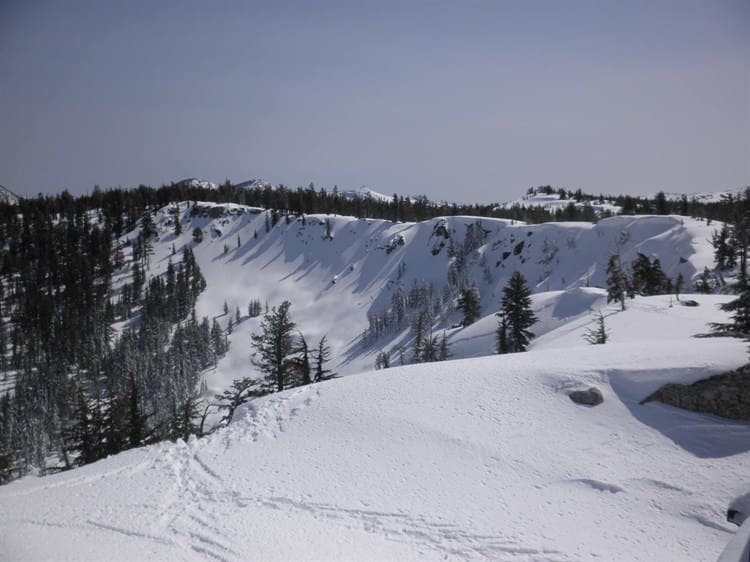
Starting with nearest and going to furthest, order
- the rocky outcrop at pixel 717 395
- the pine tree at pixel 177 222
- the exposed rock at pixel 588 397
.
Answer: the rocky outcrop at pixel 717 395
the exposed rock at pixel 588 397
the pine tree at pixel 177 222

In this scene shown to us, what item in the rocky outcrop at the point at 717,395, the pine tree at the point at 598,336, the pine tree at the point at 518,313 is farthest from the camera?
the pine tree at the point at 518,313

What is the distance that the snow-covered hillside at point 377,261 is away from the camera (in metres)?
82.1

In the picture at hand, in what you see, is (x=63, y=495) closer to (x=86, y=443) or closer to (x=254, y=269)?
(x=86, y=443)

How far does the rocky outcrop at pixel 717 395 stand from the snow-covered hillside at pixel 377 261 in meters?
32.7

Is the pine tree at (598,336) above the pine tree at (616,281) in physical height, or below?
below

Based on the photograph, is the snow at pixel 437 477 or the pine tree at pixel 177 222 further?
the pine tree at pixel 177 222

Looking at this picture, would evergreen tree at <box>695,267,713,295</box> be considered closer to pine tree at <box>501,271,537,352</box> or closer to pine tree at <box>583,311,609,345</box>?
pine tree at <box>583,311,609,345</box>

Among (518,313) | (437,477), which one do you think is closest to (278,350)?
(437,477)

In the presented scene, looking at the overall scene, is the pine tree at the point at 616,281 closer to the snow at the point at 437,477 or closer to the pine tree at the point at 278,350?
the snow at the point at 437,477

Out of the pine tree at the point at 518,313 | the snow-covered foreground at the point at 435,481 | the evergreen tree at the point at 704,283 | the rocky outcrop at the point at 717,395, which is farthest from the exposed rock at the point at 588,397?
the evergreen tree at the point at 704,283

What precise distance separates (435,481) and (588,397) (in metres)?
8.03

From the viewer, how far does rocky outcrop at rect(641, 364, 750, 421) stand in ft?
41.4

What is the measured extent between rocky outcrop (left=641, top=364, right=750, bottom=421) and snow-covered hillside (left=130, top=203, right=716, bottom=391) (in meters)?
32.7

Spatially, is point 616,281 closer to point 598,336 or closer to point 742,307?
point 598,336
